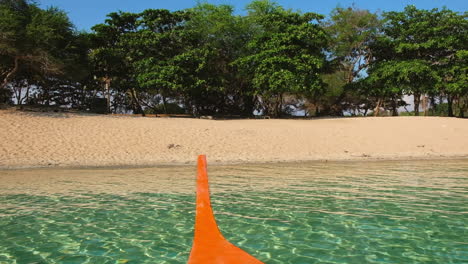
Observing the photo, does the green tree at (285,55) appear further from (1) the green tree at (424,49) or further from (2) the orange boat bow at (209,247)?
(2) the orange boat bow at (209,247)

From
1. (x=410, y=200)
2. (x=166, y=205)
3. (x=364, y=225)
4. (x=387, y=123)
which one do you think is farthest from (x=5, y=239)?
(x=387, y=123)

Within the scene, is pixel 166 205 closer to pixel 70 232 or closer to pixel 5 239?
pixel 70 232

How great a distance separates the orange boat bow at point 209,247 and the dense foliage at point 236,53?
2360 centimetres

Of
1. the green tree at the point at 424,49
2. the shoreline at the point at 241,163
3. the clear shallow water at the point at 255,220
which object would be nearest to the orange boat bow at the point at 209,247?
the clear shallow water at the point at 255,220

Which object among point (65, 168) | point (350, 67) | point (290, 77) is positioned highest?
point (350, 67)

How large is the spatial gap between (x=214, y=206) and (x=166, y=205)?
0.95 meters

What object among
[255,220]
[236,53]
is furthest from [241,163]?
[236,53]

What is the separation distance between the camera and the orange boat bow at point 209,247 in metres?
1.78

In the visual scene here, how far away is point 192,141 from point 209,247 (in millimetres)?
16982

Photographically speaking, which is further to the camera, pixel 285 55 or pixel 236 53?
pixel 236 53

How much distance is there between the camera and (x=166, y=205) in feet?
21.3

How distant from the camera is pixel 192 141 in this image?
61.6ft

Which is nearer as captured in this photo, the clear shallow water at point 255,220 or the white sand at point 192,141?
the clear shallow water at point 255,220

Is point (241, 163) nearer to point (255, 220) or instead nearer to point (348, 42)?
point (255, 220)
